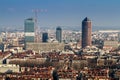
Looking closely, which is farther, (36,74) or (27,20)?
(27,20)

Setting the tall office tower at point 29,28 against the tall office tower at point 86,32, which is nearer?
the tall office tower at point 86,32

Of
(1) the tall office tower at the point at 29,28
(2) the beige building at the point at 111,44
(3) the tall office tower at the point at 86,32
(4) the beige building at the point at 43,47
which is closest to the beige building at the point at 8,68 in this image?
(4) the beige building at the point at 43,47

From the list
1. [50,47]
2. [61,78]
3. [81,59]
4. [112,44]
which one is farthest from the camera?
[112,44]

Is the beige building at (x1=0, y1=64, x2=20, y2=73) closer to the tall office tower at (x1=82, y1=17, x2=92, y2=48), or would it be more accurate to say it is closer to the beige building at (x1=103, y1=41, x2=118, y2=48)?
the tall office tower at (x1=82, y1=17, x2=92, y2=48)

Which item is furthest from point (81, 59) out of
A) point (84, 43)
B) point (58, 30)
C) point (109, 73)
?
point (58, 30)

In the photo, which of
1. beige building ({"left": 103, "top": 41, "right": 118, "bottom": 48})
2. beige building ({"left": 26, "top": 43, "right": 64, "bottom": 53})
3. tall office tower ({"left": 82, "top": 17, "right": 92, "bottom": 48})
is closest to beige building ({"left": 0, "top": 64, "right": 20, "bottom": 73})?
beige building ({"left": 26, "top": 43, "right": 64, "bottom": 53})

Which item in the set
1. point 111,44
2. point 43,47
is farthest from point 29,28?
point 43,47

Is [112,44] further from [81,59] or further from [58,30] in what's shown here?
[81,59]

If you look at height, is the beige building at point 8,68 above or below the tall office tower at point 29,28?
below

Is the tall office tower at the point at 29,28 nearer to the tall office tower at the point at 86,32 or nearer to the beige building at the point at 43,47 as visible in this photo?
the tall office tower at the point at 86,32

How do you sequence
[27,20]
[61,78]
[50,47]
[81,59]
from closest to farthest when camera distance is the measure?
[61,78] → [81,59] → [50,47] → [27,20]
